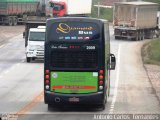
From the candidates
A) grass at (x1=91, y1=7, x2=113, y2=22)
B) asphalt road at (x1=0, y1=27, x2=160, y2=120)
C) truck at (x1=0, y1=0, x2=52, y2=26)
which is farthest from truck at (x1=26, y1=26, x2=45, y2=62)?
grass at (x1=91, y1=7, x2=113, y2=22)

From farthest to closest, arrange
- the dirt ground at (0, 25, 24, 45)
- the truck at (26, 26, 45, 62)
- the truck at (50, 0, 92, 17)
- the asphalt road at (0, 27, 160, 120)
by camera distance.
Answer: the truck at (50, 0, 92, 17)
the dirt ground at (0, 25, 24, 45)
the truck at (26, 26, 45, 62)
the asphalt road at (0, 27, 160, 120)

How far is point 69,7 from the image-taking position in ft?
279

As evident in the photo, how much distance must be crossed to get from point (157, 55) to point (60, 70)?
24.6 metres

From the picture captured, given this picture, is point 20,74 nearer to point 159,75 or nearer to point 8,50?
point 159,75

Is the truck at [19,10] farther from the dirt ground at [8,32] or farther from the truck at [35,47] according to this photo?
the truck at [35,47]

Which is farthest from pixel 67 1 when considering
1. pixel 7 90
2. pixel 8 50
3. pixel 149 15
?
pixel 7 90

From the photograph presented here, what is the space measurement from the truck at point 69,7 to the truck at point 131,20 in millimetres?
19413

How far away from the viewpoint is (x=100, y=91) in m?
21.4

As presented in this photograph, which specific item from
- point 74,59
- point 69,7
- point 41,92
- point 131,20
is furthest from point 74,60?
point 69,7

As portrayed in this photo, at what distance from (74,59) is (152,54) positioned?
25422 mm

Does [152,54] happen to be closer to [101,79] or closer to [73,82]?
[101,79]

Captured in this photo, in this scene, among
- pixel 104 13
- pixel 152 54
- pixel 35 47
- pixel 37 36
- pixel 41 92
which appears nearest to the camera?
pixel 41 92

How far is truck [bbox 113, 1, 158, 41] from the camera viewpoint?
6286 cm

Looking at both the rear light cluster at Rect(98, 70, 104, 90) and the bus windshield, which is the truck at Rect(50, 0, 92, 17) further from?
the rear light cluster at Rect(98, 70, 104, 90)
